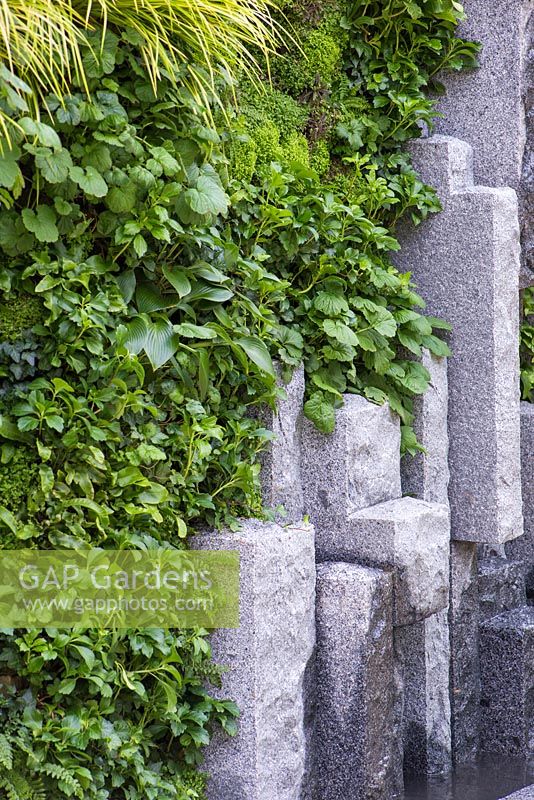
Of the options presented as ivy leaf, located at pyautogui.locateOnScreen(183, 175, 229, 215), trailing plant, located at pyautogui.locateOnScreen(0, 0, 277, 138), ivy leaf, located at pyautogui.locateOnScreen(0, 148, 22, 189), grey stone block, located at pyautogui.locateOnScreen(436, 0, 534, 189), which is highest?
grey stone block, located at pyautogui.locateOnScreen(436, 0, 534, 189)

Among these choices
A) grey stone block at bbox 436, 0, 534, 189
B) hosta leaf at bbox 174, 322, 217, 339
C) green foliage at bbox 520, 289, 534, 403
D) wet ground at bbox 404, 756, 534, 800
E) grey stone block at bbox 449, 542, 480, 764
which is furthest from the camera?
green foliage at bbox 520, 289, 534, 403

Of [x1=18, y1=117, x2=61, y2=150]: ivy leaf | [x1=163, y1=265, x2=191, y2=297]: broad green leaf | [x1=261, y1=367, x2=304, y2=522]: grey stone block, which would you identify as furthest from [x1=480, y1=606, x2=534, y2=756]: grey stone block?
[x1=18, y1=117, x2=61, y2=150]: ivy leaf

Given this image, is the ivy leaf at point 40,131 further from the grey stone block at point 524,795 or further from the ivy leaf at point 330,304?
the grey stone block at point 524,795

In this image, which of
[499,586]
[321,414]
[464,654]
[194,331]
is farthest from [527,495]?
[194,331]

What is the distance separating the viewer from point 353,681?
3.34 meters

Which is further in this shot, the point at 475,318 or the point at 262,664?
the point at 475,318

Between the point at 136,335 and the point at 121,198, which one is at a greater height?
the point at 121,198

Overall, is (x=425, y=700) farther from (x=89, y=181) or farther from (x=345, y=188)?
(x=89, y=181)

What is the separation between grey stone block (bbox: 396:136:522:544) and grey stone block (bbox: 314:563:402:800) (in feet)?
2.99

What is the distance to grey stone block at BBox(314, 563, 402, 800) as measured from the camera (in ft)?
10.9

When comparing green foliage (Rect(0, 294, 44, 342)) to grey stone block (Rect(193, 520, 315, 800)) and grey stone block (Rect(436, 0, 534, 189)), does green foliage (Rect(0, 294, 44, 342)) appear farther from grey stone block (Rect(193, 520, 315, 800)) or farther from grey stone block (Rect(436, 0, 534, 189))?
grey stone block (Rect(436, 0, 534, 189))

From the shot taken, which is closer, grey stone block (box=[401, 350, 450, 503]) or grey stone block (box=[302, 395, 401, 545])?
grey stone block (box=[302, 395, 401, 545])

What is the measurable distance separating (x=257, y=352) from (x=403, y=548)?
2.89 ft

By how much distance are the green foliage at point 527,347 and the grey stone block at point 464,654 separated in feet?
2.80
